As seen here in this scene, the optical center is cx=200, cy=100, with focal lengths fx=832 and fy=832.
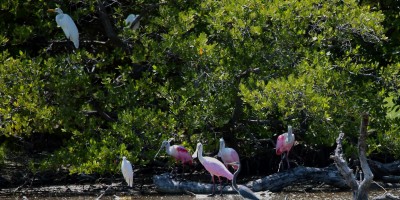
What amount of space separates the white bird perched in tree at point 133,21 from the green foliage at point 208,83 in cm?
21

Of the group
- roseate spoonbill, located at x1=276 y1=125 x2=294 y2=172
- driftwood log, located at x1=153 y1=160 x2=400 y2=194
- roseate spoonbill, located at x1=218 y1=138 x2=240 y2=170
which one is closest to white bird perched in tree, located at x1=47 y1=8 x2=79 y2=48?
driftwood log, located at x1=153 y1=160 x2=400 y2=194

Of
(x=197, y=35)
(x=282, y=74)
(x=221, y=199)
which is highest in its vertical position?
(x=197, y=35)

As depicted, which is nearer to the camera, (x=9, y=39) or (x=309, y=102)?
(x=309, y=102)

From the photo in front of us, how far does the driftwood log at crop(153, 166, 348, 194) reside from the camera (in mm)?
10484

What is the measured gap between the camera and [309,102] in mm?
9789

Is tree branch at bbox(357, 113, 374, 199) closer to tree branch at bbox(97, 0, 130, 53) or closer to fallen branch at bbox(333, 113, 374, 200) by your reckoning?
fallen branch at bbox(333, 113, 374, 200)

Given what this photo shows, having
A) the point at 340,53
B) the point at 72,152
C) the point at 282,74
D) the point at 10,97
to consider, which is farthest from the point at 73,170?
the point at 340,53

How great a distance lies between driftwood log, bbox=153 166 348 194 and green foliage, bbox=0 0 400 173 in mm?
403

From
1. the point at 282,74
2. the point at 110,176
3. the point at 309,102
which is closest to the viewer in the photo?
the point at 309,102

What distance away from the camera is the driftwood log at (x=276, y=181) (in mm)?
10484

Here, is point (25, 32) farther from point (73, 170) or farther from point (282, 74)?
point (282, 74)

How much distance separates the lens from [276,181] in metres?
10.5

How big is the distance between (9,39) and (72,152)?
6.38 feet

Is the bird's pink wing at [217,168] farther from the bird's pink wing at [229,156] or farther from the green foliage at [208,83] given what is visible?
the green foliage at [208,83]
